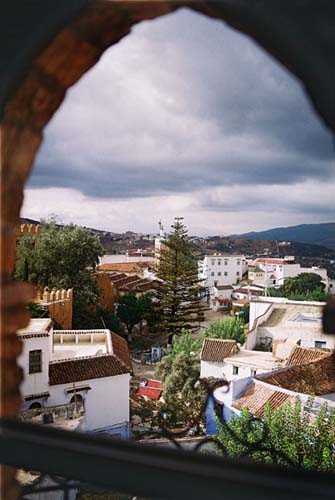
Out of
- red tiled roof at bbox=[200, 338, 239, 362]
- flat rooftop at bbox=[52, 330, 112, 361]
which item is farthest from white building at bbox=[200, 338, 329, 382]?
flat rooftop at bbox=[52, 330, 112, 361]

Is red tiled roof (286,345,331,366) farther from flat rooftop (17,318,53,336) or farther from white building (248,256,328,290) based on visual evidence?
white building (248,256,328,290)

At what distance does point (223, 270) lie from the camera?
12.9 m

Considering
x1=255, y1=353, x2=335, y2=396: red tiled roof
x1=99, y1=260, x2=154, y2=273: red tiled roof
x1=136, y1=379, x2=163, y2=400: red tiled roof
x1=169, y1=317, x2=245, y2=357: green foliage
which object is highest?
x1=99, y1=260, x2=154, y2=273: red tiled roof

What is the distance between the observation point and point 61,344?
6.78m

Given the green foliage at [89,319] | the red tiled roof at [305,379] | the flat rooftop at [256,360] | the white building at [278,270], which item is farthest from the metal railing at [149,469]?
the white building at [278,270]

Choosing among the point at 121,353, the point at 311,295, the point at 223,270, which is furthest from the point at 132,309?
the point at 121,353

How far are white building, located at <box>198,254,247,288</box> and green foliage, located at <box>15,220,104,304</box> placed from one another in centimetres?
387

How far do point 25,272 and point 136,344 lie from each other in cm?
371

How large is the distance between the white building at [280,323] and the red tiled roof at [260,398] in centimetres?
255

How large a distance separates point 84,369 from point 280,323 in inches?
162

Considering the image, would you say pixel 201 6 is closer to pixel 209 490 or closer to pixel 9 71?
pixel 9 71

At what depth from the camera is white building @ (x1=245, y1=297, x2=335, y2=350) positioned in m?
7.25

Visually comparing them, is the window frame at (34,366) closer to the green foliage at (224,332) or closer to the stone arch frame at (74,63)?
the green foliage at (224,332)

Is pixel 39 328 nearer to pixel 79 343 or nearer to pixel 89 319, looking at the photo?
pixel 79 343
